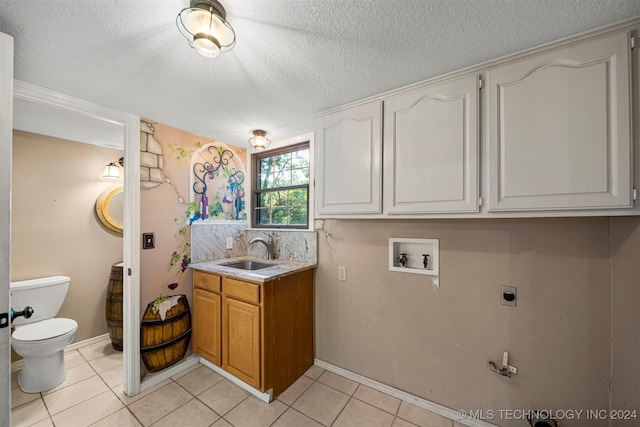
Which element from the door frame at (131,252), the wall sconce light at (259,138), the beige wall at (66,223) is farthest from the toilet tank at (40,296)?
the wall sconce light at (259,138)

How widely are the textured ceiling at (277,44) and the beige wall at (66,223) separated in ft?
4.10

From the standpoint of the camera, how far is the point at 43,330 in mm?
1919

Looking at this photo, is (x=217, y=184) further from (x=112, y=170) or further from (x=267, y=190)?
(x=112, y=170)

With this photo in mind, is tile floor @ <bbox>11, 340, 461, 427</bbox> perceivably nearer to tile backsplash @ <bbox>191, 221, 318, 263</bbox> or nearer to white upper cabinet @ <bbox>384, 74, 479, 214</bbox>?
tile backsplash @ <bbox>191, 221, 318, 263</bbox>

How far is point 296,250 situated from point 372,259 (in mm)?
783

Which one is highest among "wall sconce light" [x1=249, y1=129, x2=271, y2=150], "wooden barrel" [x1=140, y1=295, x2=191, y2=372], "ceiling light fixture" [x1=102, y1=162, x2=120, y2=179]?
"wall sconce light" [x1=249, y1=129, x2=271, y2=150]

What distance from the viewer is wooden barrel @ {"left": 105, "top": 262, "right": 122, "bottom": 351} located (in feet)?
7.76

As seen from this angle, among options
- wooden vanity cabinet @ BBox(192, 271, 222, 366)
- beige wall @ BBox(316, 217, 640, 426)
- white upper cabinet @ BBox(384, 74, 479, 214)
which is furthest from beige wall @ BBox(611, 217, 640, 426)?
wooden vanity cabinet @ BBox(192, 271, 222, 366)

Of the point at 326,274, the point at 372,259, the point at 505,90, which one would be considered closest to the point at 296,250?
the point at 326,274

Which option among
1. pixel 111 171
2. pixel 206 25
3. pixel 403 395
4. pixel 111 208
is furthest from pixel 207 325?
pixel 206 25

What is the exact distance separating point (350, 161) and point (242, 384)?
194 centimetres

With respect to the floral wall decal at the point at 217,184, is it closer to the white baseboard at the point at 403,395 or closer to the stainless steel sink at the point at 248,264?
the stainless steel sink at the point at 248,264

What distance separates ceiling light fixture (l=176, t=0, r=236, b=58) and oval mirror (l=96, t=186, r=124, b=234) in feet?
8.09

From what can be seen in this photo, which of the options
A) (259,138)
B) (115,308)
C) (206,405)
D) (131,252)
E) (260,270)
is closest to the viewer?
(206,405)
